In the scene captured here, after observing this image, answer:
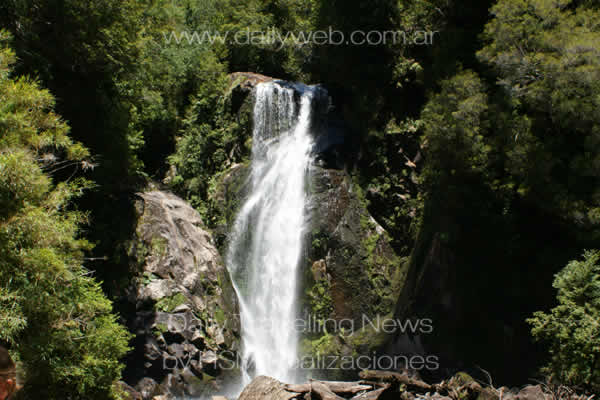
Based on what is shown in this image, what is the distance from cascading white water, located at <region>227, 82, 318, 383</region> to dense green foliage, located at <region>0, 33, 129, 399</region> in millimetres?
5150

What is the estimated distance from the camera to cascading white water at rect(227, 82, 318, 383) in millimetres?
11781

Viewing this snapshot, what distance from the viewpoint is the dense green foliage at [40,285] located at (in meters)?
5.70

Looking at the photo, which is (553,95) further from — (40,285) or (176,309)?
(176,309)

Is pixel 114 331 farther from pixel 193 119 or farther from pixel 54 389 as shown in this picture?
pixel 193 119

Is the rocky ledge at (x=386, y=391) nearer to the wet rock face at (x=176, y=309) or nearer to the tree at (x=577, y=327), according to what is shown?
the tree at (x=577, y=327)

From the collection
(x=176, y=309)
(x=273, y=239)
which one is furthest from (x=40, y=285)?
(x=273, y=239)

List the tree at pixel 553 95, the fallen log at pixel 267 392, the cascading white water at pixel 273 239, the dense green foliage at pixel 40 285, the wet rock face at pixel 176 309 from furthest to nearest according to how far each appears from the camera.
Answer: the cascading white water at pixel 273 239 → the wet rock face at pixel 176 309 → the tree at pixel 553 95 → the fallen log at pixel 267 392 → the dense green foliage at pixel 40 285

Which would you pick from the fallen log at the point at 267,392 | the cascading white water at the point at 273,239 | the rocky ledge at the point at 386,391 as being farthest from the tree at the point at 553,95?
the cascading white water at the point at 273,239

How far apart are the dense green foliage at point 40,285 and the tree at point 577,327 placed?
24.3 ft

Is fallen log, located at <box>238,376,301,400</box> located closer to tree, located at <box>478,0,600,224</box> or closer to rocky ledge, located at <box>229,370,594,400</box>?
rocky ledge, located at <box>229,370,594,400</box>

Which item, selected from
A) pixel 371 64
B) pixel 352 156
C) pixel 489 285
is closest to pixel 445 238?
pixel 489 285

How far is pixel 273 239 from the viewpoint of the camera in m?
13.1

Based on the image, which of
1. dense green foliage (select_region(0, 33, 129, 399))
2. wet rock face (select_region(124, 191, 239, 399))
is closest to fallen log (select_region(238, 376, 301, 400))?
dense green foliage (select_region(0, 33, 129, 399))

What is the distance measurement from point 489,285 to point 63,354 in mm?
8581
